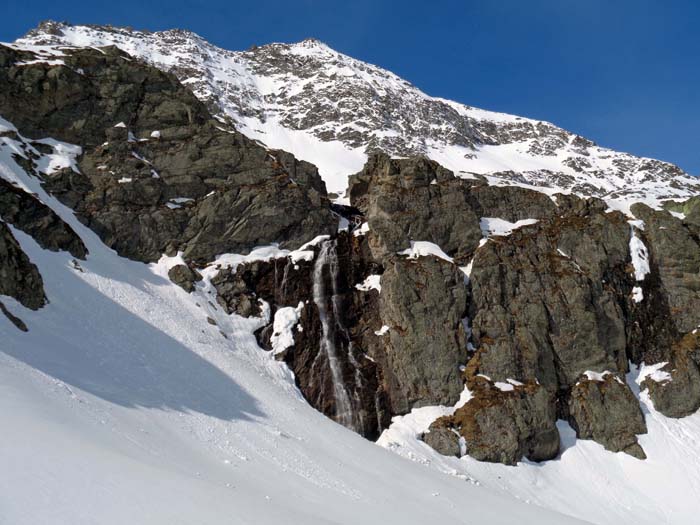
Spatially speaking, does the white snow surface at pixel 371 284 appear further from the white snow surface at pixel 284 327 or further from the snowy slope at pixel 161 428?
the snowy slope at pixel 161 428

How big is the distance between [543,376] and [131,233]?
106 ft

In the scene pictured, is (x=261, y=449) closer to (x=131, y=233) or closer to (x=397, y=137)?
(x=131, y=233)

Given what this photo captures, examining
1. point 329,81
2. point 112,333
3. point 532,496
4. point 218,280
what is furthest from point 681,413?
point 329,81

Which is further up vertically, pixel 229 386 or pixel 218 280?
pixel 218 280

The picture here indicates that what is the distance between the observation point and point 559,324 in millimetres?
44062

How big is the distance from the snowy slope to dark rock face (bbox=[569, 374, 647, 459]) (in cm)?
1407

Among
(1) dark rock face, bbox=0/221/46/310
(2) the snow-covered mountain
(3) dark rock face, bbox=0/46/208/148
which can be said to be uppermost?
(2) the snow-covered mountain

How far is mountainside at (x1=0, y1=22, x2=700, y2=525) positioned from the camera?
26.6 meters

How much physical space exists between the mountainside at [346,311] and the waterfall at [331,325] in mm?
173

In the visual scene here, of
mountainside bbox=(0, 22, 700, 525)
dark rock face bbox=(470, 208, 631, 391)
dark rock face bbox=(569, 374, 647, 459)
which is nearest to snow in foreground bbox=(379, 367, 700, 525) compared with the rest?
mountainside bbox=(0, 22, 700, 525)

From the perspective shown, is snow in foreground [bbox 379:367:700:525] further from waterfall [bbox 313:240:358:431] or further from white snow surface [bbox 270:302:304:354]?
white snow surface [bbox 270:302:304:354]

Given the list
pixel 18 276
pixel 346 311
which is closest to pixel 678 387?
pixel 346 311

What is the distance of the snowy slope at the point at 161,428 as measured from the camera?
12242 millimetres

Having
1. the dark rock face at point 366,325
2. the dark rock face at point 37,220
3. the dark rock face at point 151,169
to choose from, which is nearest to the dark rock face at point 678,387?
the dark rock face at point 366,325
